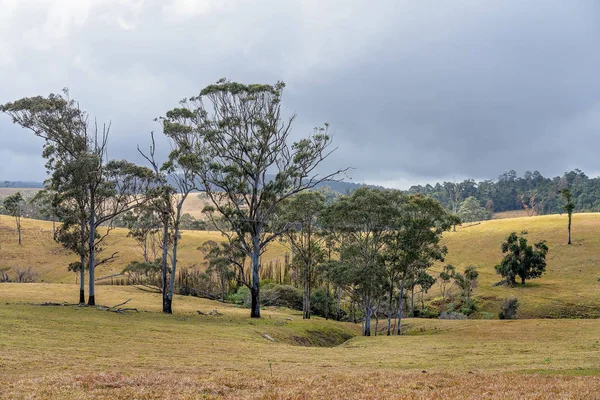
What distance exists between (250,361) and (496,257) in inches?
3523

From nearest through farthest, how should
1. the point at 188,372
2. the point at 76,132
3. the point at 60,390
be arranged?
the point at 60,390
the point at 188,372
the point at 76,132

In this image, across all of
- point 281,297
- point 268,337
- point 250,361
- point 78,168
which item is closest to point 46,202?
point 78,168

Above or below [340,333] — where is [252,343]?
above

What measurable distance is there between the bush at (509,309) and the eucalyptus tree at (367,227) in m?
25.7

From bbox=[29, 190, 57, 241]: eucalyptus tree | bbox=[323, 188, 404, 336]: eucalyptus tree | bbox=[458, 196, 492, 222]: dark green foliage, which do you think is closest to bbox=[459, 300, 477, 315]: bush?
bbox=[323, 188, 404, 336]: eucalyptus tree

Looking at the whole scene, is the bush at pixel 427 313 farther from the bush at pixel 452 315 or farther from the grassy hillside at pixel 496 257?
the grassy hillside at pixel 496 257

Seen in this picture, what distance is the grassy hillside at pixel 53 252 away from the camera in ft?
327

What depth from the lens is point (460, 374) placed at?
19.1 m

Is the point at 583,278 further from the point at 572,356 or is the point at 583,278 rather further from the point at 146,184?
the point at 146,184

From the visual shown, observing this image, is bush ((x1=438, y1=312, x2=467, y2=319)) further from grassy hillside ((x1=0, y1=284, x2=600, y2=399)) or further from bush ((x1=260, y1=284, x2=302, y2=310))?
grassy hillside ((x1=0, y1=284, x2=600, y2=399))

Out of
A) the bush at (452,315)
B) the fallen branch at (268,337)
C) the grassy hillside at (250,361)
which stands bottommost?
the bush at (452,315)

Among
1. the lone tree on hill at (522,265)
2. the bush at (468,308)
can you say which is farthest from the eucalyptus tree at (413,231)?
the lone tree on hill at (522,265)

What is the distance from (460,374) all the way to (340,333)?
31.7 m

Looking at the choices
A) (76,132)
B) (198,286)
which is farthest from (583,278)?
(76,132)
